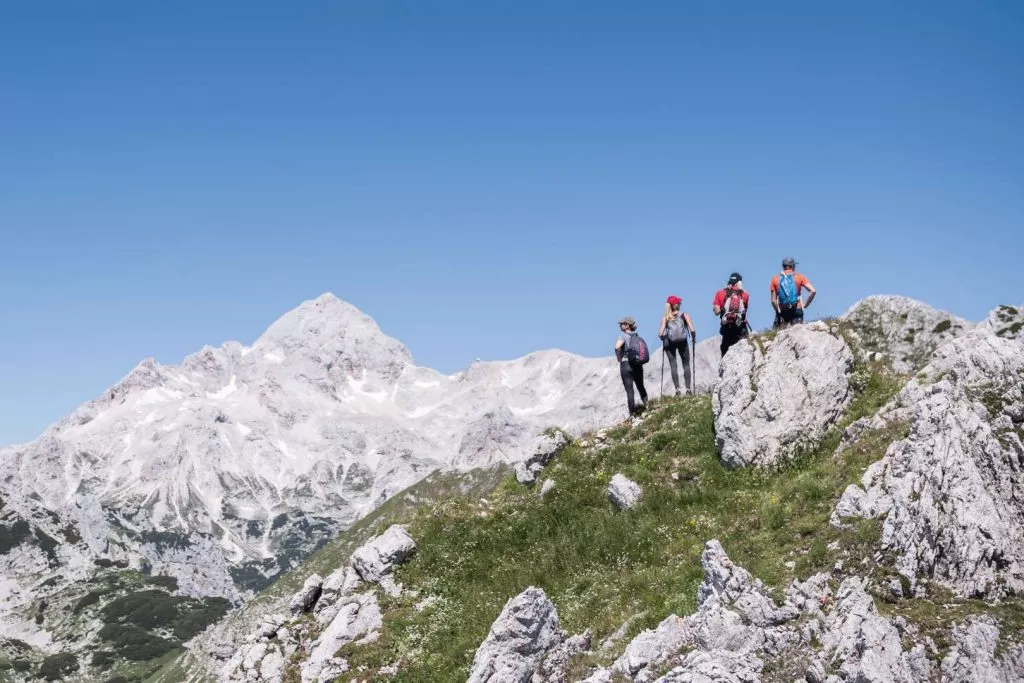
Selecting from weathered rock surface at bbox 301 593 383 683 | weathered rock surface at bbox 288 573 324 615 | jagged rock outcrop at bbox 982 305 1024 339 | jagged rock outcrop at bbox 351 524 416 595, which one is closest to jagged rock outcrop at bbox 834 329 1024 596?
jagged rock outcrop at bbox 982 305 1024 339

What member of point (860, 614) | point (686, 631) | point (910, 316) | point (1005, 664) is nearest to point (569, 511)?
point (686, 631)

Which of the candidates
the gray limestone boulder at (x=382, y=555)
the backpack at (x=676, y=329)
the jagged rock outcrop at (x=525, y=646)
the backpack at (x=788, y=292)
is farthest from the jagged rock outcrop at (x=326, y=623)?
the backpack at (x=788, y=292)

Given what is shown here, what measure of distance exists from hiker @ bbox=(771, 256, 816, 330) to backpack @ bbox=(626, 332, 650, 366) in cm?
545

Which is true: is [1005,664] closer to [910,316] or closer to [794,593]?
[794,593]

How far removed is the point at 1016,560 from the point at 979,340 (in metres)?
8.35

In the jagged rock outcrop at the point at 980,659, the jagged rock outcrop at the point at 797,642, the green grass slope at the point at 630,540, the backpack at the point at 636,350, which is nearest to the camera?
the jagged rock outcrop at the point at 980,659

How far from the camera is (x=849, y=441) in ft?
82.4

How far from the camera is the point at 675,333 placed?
3425 centimetres

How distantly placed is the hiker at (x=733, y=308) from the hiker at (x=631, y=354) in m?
3.40

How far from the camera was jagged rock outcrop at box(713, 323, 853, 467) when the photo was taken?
88.2 feet

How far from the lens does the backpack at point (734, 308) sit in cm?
3238

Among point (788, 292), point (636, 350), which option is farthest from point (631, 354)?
point (788, 292)

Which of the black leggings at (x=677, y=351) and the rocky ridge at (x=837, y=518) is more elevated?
the black leggings at (x=677, y=351)

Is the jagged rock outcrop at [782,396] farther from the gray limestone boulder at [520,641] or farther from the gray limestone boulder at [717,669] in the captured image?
the gray limestone boulder at [717,669]
